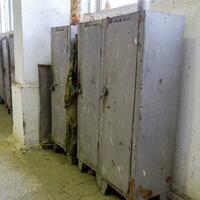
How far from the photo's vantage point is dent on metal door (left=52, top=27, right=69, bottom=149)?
8.06 ft

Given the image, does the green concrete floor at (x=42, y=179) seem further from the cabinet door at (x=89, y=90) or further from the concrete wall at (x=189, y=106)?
the concrete wall at (x=189, y=106)

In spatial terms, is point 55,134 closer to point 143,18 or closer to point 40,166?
point 40,166

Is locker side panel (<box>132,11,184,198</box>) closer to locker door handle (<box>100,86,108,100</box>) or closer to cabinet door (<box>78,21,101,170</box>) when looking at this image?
locker door handle (<box>100,86,108,100</box>)

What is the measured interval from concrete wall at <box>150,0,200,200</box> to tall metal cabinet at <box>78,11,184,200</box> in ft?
0.26

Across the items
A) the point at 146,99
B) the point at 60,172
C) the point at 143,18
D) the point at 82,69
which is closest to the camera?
the point at 143,18

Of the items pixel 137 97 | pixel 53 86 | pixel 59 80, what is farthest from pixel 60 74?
pixel 137 97

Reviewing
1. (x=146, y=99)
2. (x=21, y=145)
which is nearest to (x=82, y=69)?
(x=146, y=99)

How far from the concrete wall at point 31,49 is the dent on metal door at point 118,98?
120 cm

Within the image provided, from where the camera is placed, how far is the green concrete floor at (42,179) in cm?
203

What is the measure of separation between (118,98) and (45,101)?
1404mm

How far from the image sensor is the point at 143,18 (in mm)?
1479

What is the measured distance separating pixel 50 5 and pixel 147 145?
1991mm

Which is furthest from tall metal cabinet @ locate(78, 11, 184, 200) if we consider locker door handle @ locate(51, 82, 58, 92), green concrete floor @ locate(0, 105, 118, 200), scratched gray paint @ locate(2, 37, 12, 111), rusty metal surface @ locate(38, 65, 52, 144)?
scratched gray paint @ locate(2, 37, 12, 111)

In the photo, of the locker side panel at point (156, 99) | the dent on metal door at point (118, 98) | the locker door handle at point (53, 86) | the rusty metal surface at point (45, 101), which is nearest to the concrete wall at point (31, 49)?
the rusty metal surface at point (45, 101)
